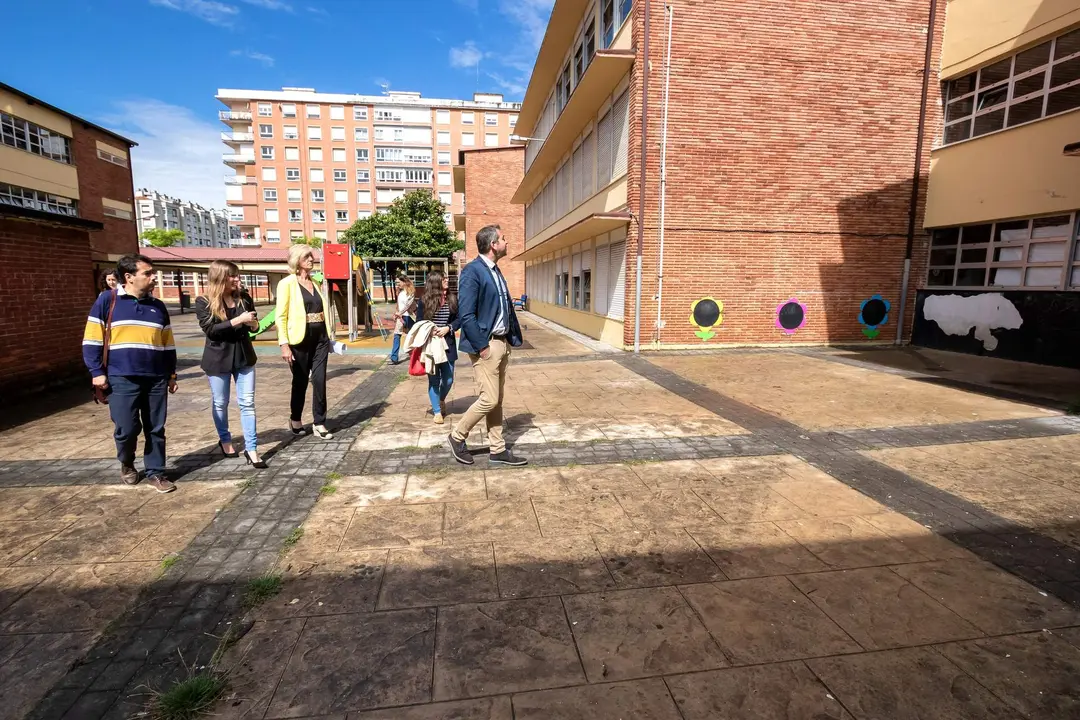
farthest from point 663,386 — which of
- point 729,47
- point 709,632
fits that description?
point 729,47

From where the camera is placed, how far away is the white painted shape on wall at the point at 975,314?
10.8m

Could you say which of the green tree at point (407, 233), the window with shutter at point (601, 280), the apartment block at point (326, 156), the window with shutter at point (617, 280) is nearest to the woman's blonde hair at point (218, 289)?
the window with shutter at point (617, 280)

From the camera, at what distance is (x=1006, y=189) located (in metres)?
10.6

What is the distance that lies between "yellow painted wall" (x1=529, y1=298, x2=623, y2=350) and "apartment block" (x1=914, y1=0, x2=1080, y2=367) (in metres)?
7.34

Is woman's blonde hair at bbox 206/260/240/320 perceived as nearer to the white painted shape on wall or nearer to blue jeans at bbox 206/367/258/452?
blue jeans at bbox 206/367/258/452

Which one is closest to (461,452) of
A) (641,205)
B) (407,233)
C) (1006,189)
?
(641,205)

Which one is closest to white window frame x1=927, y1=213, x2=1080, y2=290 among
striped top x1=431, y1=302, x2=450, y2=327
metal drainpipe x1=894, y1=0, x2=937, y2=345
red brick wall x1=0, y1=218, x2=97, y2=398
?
metal drainpipe x1=894, y1=0, x2=937, y2=345

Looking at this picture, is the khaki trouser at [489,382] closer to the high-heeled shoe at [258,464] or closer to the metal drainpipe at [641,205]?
the high-heeled shoe at [258,464]

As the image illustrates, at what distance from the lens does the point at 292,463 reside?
4758 millimetres

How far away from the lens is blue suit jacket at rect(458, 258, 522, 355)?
172 inches

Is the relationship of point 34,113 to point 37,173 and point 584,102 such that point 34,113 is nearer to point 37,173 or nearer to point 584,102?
point 37,173

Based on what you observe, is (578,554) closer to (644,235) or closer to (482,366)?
(482,366)

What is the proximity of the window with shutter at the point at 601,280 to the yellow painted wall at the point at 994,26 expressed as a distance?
339 inches

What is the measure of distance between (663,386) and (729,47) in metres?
8.24
